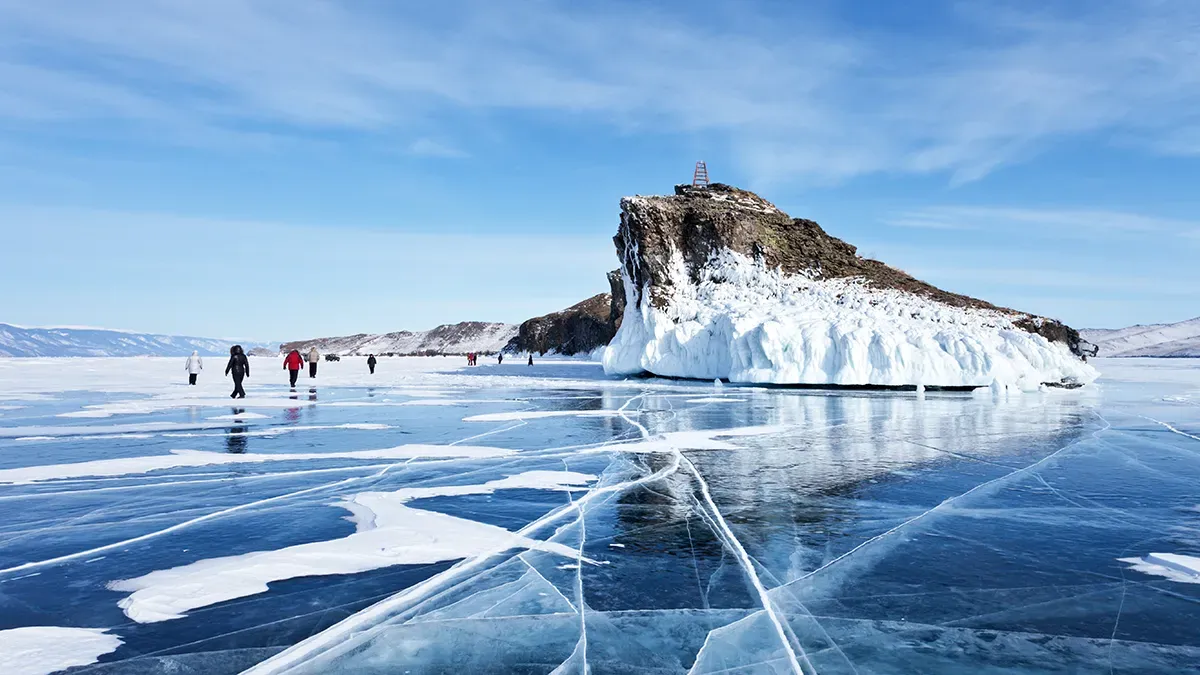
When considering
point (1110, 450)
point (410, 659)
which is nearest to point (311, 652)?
point (410, 659)

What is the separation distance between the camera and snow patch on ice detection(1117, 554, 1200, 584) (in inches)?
182

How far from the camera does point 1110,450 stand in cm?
1006

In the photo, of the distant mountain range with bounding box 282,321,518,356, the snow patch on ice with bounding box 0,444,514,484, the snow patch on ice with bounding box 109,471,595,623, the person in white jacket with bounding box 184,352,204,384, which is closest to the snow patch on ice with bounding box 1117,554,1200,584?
the snow patch on ice with bounding box 109,471,595,623

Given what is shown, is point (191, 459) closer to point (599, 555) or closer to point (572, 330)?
point (599, 555)

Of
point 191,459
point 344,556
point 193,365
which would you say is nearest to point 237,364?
point 193,365

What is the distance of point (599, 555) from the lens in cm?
521

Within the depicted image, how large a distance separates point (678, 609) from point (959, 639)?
148 cm

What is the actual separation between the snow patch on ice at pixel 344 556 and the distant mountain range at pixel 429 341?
127951 mm

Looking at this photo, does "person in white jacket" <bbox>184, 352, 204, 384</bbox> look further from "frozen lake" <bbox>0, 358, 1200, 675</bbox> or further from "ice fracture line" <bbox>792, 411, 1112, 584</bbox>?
"ice fracture line" <bbox>792, 411, 1112, 584</bbox>

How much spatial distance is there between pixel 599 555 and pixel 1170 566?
3.89m

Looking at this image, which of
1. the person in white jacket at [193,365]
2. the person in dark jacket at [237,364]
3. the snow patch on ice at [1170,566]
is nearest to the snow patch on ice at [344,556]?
the snow patch on ice at [1170,566]

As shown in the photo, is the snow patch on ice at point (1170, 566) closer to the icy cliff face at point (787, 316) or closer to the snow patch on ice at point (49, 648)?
the snow patch on ice at point (49, 648)

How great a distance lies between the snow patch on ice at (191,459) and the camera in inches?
326

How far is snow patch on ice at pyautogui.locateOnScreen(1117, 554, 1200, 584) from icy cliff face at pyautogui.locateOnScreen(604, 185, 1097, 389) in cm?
2000
